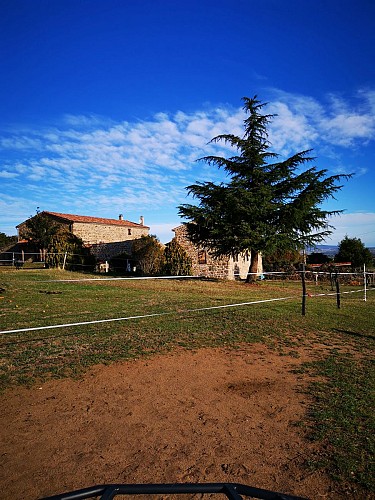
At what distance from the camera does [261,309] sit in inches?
468

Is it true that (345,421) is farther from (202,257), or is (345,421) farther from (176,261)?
(202,257)

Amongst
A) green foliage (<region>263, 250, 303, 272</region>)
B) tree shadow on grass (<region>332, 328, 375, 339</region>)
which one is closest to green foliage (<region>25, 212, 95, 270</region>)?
green foliage (<region>263, 250, 303, 272</region>)

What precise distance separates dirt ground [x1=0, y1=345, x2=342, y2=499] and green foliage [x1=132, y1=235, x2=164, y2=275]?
77.1 feet

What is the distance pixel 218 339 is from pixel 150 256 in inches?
862

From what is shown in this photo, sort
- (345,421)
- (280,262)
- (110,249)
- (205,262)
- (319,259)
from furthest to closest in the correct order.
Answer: (319,259)
(280,262)
(110,249)
(205,262)
(345,421)

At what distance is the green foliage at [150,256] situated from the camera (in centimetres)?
2914

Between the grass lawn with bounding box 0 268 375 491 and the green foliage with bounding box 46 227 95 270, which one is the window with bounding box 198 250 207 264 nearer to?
the green foliage with bounding box 46 227 95 270

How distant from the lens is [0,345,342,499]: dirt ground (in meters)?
2.91

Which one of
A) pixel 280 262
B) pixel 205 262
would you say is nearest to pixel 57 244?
pixel 205 262

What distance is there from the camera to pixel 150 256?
1145 inches

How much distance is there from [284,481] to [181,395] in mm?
2072

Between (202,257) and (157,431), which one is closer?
(157,431)

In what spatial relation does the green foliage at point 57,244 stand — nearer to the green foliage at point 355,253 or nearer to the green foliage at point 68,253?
the green foliage at point 68,253

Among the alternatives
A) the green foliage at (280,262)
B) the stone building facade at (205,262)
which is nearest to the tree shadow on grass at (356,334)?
the stone building facade at (205,262)
